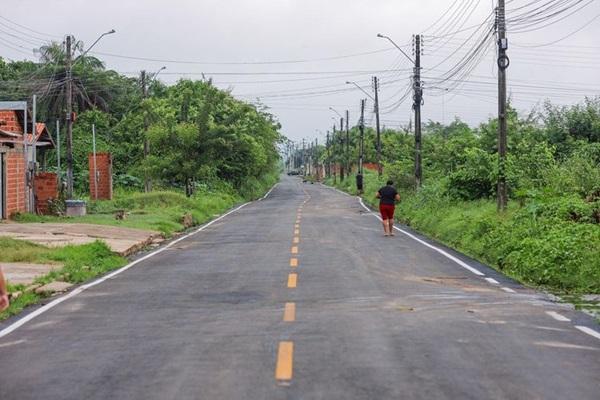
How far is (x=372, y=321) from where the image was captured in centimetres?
1011

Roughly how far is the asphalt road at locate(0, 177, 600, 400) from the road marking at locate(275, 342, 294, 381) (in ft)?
0.09

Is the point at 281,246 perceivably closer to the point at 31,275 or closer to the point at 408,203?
the point at 31,275

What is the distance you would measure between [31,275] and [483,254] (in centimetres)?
1003

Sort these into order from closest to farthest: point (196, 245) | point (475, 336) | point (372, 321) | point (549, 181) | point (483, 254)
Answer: point (475, 336) → point (372, 321) → point (483, 254) → point (196, 245) → point (549, 181)

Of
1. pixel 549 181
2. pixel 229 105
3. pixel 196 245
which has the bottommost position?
pixel 196 245

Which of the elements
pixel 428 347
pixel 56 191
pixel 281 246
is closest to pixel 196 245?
pixel 281 246

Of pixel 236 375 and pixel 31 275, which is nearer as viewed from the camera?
pixel 236 375

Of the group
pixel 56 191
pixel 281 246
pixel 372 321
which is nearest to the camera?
pixel 372 321

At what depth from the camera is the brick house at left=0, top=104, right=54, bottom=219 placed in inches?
1169

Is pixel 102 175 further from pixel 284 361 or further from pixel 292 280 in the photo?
pixel 284 361

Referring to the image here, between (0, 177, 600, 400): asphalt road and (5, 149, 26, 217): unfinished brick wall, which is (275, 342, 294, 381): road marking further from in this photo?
(5, 149, 26, 217): unfinished brick wall

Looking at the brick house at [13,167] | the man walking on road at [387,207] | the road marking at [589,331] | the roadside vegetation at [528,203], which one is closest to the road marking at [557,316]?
the road marking at [589,331]

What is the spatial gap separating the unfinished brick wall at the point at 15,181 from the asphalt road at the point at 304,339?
52.5 feet

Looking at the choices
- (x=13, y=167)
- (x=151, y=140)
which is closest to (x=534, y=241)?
(x=13, y=167)
